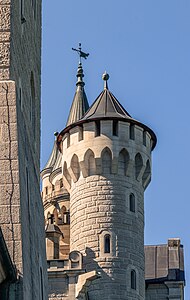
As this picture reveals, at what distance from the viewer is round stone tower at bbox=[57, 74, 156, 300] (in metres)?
35.5

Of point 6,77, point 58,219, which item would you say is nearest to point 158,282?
point 58,219

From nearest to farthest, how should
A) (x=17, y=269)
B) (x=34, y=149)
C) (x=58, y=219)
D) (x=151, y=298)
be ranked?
(x=17, y=269), (x=34, y=149), (x=151, y=298), (x=58, y=219)

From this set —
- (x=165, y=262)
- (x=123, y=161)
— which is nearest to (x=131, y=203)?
(x=123, y=161)

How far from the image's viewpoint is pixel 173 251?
43.1 m

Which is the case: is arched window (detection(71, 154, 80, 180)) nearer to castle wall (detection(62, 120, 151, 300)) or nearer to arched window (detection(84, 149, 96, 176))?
castle wall (detection(62, 120, 151, 300))

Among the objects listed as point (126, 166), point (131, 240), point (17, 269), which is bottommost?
point (17, 269)

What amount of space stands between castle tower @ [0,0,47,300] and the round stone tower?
15.0 meters

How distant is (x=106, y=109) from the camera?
37500mm

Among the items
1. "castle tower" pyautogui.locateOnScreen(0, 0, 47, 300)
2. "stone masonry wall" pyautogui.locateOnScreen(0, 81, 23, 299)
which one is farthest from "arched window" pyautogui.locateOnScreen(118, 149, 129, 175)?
"stone masonry wall" pyautogui.locateOnScreen(0, 81, 23, 299)

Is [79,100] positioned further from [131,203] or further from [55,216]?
[131,203]

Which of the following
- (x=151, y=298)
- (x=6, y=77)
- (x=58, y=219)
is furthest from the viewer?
(x=58, y=219)

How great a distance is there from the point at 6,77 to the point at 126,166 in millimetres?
19612

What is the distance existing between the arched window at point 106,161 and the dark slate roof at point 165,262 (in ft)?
20.9

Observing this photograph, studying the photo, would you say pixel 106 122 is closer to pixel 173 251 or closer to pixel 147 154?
pixel 147 154
